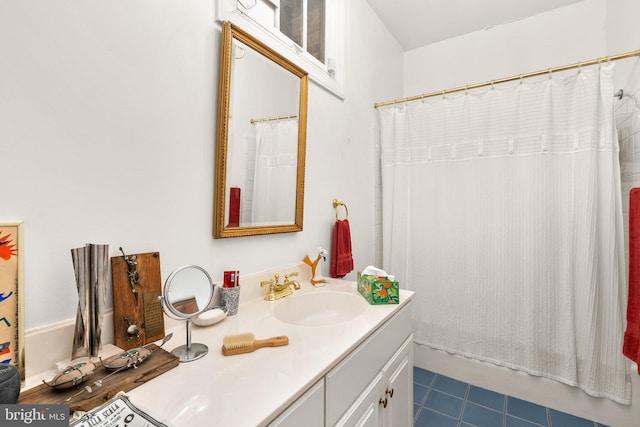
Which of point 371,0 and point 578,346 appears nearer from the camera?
point 578,346

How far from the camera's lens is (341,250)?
174 cm

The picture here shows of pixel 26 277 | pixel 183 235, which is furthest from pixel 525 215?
pixel 26 277

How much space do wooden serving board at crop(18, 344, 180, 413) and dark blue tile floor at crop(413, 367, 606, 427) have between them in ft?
5.11

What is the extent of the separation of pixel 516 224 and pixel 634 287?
605 millimetres

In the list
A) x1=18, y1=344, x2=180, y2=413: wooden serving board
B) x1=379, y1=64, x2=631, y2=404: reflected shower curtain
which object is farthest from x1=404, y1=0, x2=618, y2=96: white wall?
Result: x1=18, y1=344, x2=180, y2=413: wooden serving board

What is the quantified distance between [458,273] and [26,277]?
6.90 feet

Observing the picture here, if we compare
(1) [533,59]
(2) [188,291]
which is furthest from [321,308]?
(1) [533,59]

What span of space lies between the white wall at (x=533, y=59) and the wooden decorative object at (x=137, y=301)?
1.94m

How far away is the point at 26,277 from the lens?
67 cm

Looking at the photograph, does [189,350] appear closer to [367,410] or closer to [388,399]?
[367,410]

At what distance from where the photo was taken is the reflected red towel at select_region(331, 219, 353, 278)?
5.69 feet

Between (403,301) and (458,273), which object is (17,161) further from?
(458,273)

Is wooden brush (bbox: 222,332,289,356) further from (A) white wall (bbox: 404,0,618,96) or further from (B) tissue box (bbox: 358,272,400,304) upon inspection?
(A) white wall (bbox: 404,0,618,96)
